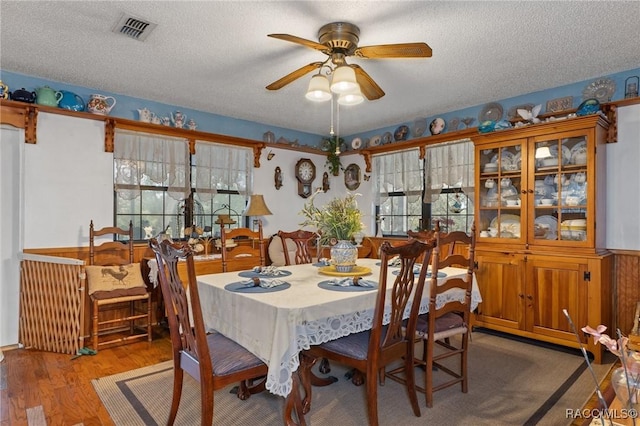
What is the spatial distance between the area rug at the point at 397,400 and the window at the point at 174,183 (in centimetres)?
181

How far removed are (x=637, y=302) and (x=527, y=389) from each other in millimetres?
1507

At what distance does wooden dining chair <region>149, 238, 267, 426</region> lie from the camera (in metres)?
1.71

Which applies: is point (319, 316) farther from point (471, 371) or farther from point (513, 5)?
point (513, 5)

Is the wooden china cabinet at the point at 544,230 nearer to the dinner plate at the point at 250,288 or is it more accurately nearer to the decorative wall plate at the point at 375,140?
the decorative wall plate at the point at 375,140

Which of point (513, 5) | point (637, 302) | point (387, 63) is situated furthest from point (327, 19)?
point (637, 302)

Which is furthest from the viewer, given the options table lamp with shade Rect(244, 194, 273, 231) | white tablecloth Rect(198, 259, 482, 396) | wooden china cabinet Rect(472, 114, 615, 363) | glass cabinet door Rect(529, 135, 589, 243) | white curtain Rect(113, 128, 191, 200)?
table lamp with shade Rect(244, 194, 273, 231)

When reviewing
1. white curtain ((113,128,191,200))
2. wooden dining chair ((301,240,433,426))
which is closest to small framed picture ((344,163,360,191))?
white curtain ((113,128,191,200))

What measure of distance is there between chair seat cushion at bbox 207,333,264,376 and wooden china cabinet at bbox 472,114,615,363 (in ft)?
9.05

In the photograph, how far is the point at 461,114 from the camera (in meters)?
4.44

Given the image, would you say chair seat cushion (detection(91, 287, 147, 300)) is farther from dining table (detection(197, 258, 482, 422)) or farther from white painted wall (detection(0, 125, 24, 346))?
dining table (detection(197, 258, 482, 422))

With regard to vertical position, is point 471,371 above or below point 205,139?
below

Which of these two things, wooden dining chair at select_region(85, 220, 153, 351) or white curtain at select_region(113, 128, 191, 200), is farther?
white curtain at select_region(113, 128, 191, 200)

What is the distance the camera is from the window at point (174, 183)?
4004mm

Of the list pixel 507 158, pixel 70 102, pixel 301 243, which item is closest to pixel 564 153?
pixel 507 158
